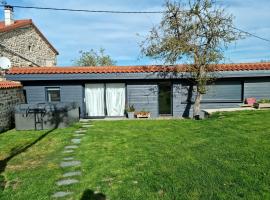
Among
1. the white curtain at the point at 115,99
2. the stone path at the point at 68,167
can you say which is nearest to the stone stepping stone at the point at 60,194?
the stone path at the point at 68,167

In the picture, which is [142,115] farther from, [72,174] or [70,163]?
[72,174]

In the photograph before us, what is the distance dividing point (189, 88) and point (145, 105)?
280 centimetres

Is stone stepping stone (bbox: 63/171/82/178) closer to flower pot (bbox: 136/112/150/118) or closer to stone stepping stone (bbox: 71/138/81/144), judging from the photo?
stone stepping stone (bbox: 71/138/81/144)

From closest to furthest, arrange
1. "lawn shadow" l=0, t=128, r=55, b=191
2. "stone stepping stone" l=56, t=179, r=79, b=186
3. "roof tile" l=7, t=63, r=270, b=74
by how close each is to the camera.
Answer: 1. "stone stepping stone" l=56, t=179, r=79, b=186
2. "lawn shadow" l=0, t=128, r=55, b=191
3. "roof tile" l=7, t=63, r=270, b=74

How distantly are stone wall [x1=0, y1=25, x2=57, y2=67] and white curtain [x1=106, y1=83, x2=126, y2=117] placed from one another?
6718 millimetres

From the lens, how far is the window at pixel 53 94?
15975 millimetres

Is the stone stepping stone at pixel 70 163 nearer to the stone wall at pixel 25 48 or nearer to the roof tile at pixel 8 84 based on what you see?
the roof tile at pixel 8 84

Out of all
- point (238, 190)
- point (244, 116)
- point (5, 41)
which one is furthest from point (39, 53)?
point (238, 190)

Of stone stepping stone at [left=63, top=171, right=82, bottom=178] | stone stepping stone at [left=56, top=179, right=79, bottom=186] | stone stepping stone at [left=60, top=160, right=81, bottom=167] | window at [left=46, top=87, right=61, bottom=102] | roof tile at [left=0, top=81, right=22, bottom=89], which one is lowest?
stone stepping stone at [left=56, top=179, right=79, bottom=186]

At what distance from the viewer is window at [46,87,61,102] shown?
15975mm

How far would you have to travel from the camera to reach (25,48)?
1942 centimetres

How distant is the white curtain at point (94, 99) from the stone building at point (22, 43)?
5507 millimetres

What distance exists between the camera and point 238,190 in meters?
4.84

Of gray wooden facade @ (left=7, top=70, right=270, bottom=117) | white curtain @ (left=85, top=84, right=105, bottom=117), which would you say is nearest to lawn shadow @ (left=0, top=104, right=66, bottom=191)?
gray wooden facade @ (left=7, top=70, right=270, bottom=117)
